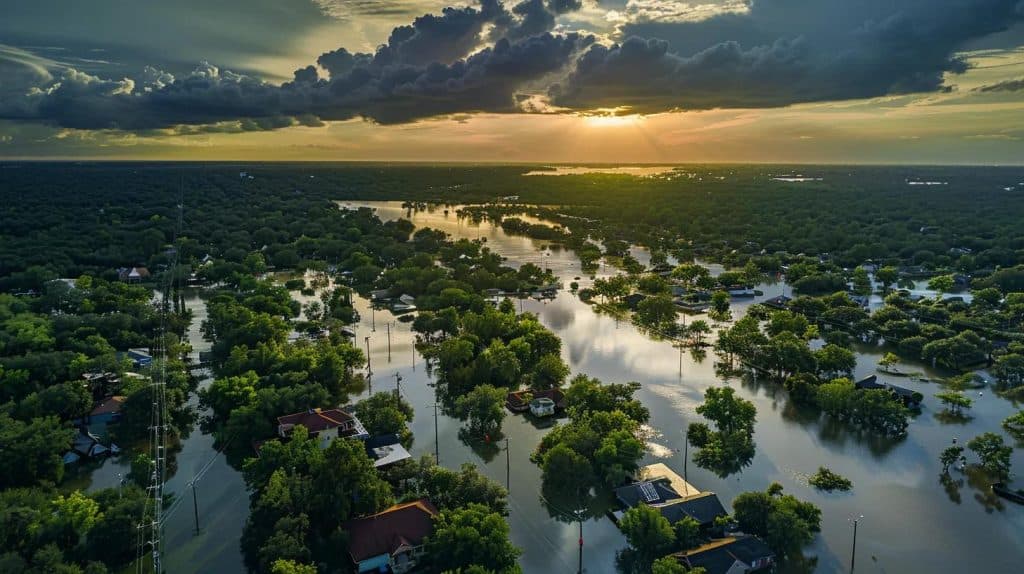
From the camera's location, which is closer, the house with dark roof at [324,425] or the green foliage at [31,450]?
the green foliage at [31,450]

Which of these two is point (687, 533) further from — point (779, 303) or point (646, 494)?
point (779, 303)

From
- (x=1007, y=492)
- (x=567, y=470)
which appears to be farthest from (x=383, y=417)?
(x=1007, y=492)

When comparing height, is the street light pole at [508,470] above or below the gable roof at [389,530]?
below

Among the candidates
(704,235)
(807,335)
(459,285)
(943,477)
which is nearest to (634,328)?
(807,335)

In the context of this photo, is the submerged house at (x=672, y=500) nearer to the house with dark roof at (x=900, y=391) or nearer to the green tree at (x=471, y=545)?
the green tree at (x=471, y=545)

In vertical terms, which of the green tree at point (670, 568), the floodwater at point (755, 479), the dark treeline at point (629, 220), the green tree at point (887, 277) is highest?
the dark treeline at point (629, 220)

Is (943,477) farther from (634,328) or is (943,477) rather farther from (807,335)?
(634,328)

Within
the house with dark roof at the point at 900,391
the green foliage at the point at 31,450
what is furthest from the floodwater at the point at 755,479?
the green foliage at the point at 31,450
